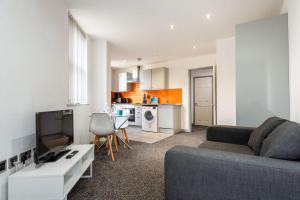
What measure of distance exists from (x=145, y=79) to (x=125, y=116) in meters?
2.91

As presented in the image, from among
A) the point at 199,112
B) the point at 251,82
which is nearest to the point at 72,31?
the point at 251,82

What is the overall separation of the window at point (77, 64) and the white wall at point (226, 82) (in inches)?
126

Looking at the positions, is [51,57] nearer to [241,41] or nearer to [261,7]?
[241,41]

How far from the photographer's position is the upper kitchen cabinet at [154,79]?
225 inches

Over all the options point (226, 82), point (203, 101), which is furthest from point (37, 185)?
point (203, 101)

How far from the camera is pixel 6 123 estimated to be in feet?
4.50

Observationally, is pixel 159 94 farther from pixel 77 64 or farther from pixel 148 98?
pixel 77 64

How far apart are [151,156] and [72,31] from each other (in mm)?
2808

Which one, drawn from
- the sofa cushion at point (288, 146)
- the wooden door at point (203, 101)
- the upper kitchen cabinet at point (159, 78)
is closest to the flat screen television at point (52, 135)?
the sofa cushion at point (288, 146)

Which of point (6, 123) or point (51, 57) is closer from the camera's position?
point (6, 123)

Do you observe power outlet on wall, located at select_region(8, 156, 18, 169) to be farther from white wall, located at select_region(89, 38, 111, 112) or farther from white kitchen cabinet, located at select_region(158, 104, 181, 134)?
white kitchen cabinet, located at select_region(158, 104, 181, 134)

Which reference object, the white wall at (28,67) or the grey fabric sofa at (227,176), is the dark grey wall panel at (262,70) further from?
the white wall at (28,67)

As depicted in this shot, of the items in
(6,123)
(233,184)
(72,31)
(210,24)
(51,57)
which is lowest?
(233,184)

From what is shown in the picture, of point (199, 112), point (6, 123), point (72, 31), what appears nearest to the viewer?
point (6, 123)
